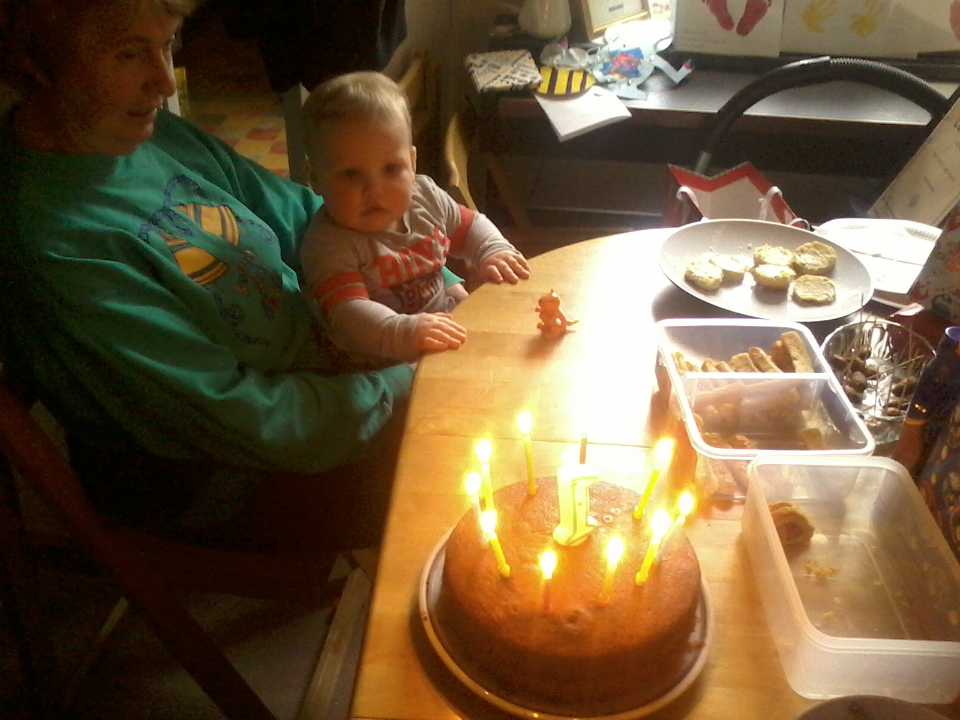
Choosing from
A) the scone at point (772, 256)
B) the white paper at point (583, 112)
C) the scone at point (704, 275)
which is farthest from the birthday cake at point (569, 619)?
the white paper at point (583, 112)

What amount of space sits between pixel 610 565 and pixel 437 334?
51 cm

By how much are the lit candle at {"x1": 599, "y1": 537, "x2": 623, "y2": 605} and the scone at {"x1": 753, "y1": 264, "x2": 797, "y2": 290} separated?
2.24ft

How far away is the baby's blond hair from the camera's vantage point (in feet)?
3.79

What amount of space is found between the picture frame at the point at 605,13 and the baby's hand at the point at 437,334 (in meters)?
1.42

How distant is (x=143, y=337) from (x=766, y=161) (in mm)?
1847

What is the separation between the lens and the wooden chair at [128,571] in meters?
0.88

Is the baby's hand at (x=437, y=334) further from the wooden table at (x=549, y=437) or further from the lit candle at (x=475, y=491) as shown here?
the lit candle at (x=475, y=491)

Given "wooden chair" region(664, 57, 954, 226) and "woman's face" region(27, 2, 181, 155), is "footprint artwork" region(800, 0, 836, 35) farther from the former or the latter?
"woman's face" region(27, 2, 181, 155)

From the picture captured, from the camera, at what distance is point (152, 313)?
0.95m

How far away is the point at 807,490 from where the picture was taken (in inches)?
33.1

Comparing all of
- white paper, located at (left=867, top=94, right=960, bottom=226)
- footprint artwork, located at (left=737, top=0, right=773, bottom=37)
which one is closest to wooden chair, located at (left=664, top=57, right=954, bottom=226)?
white paper, located at (left=867, top=94, right=960, bottom=226)

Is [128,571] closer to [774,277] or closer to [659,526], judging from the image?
[659,526]

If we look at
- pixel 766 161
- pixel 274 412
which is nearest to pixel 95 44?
pixel 274 412

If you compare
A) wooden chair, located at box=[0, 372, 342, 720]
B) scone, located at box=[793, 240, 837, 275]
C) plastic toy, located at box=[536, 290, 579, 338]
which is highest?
scone, located at box=[793, 240, 837, 275]
